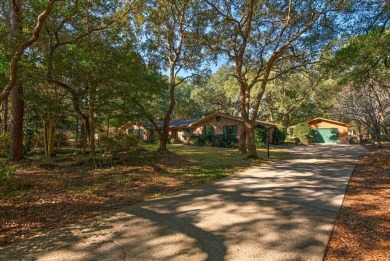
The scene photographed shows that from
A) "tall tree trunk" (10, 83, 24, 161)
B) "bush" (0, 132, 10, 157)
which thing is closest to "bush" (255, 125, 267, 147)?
"tall tree trunk" (10, 83, 24, 161)

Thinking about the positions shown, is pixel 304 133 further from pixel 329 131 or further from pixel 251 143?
pixel 251 143

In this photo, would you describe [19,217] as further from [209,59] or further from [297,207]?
[209,59]

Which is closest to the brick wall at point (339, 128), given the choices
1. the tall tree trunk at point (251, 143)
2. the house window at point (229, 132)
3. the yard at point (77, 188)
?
the house window at point (229, 132)

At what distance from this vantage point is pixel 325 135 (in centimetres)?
2884

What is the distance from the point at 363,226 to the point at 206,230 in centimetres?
262

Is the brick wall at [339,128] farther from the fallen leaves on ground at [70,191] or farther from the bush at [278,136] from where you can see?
the fallen leaves on ground at [70,191]

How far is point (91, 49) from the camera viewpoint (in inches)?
365

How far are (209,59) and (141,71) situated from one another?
6.47 meters

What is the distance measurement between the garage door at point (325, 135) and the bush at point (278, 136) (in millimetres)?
5180

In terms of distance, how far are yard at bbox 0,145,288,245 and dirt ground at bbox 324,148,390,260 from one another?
394 centimetres

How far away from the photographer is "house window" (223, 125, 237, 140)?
2328 cm

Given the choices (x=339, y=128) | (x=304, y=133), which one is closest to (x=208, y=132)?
(x=304, y=133)

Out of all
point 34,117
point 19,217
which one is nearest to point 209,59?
point 34,117

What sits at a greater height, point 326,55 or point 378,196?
point 326,55
